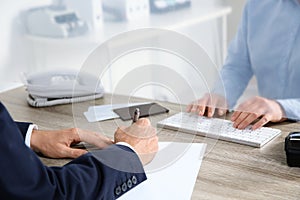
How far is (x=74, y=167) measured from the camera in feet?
3.60

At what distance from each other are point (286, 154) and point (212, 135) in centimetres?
25

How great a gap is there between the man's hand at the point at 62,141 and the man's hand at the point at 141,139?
0.06 m

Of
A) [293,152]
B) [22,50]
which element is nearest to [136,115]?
[293,152]

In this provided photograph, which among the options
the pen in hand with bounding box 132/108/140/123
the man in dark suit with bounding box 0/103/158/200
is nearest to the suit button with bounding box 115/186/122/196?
the man in dark suit with bounding box 0/103/158/200

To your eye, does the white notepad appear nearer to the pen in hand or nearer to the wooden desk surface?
the wooden desk surface

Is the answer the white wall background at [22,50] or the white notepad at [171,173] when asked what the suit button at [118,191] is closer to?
the white notepad at [171,173]

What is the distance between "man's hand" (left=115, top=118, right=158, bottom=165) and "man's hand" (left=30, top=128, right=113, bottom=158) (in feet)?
0.21

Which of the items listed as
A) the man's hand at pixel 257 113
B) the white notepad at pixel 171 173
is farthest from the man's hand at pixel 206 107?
the white notepad at pixel 171 173

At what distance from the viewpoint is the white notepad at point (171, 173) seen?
3.70 feet

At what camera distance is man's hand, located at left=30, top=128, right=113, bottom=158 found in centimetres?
132

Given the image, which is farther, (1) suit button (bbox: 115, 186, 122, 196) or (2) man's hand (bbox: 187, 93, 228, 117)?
(2) man's hand (bbox: 187, 93, 228, 117)

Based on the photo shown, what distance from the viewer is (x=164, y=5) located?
11.6 ft

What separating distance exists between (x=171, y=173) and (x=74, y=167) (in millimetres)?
244

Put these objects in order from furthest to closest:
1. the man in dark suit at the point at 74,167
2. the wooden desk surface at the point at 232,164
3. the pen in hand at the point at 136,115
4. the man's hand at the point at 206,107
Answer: the man's hand at the point at 206,107 < the pen in hand at the point at 136,115 < the wooden desk surface at the point at 232,164 < the man in dark suit at the point at 74,167
